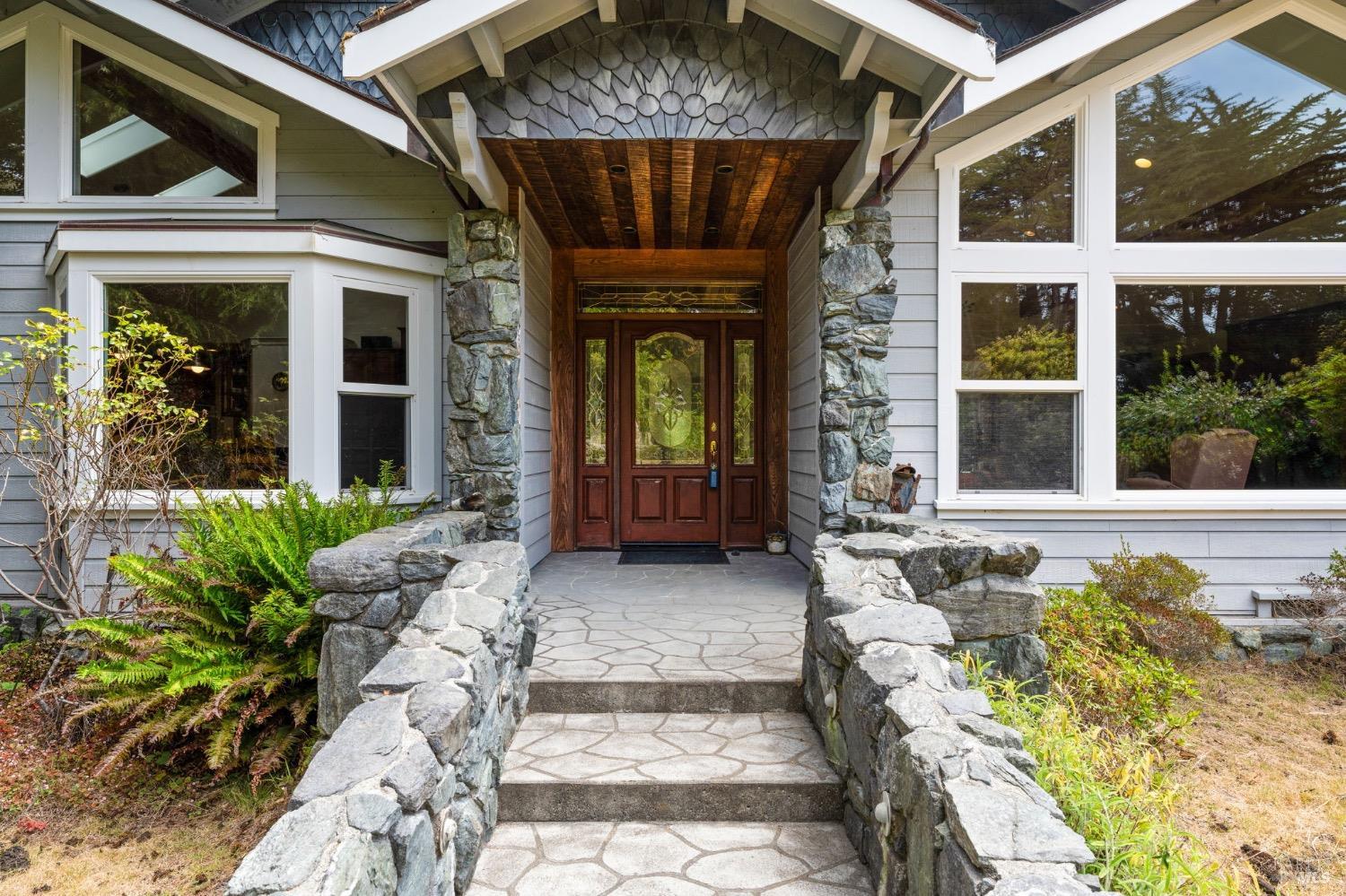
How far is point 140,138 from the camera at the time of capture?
192 inches

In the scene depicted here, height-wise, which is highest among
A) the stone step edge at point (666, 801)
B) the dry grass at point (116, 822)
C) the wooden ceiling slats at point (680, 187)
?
the wooden ceiling slats at point (680, 187)

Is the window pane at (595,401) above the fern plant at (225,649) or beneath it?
above

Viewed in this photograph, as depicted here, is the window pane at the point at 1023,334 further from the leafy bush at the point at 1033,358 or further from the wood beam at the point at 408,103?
the wood beam at the point at 408,103

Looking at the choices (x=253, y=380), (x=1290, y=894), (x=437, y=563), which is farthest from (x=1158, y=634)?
(x=253, y=380)

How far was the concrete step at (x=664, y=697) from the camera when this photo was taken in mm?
3125

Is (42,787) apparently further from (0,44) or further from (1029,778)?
(0,44)

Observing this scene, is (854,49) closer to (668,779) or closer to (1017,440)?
(1017,440)

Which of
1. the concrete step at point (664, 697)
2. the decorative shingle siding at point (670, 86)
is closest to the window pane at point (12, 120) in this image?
the decorative shingle siding at point (670, 86)

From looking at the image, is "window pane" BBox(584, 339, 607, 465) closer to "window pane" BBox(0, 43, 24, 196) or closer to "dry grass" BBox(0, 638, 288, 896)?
"dry grass" BBox(0, 638, 288, 896)

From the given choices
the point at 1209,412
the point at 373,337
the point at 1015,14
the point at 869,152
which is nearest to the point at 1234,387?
the point at 1209,412

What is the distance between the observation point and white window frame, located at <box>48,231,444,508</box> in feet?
14.6

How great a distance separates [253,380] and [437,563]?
8.22 ft

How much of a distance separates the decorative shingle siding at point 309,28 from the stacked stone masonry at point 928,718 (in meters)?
4.68

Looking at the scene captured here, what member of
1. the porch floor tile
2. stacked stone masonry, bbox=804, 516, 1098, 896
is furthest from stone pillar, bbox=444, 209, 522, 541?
stacked stone masonry, bbox=804, 516, 1098, 896
